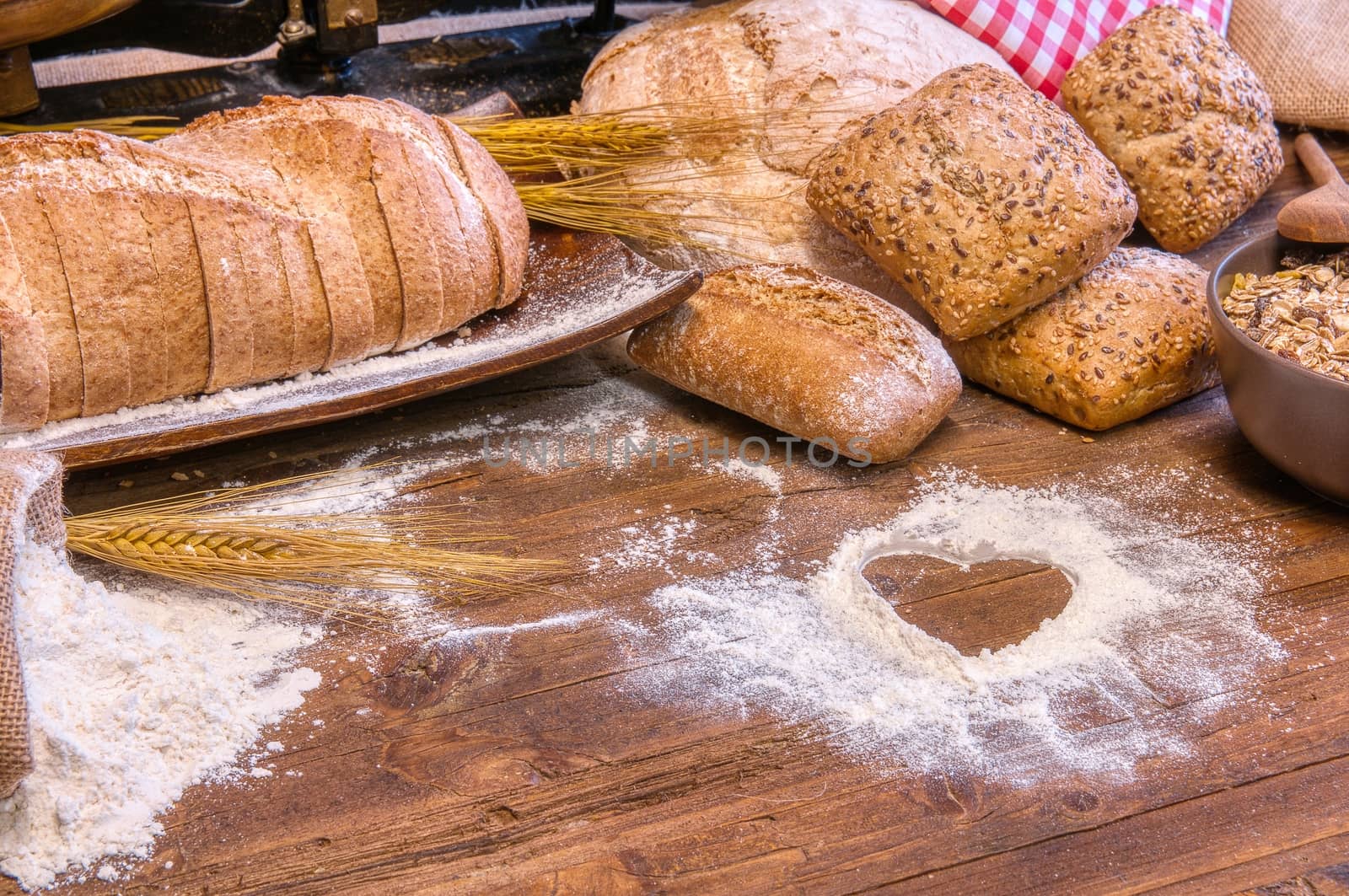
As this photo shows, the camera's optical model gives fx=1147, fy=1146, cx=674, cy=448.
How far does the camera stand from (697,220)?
101 inches

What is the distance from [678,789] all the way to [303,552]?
26.5 inches

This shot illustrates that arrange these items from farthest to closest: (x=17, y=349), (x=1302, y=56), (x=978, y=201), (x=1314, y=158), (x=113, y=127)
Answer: (x=1302, y=56) < (x=1314, y=158) < (x=113, y=127) < (x=978, y=201) < (x=17, y=349)

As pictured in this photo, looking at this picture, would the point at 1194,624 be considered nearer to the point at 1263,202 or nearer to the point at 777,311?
the point at 777,311

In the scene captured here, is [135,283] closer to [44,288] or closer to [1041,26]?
[44,288]

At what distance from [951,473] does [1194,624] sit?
0.52 m

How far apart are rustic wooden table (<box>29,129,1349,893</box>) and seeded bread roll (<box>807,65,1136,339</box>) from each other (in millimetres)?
597

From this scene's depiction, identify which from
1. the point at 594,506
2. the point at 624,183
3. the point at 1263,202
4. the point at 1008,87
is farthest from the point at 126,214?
the point at 1263,202

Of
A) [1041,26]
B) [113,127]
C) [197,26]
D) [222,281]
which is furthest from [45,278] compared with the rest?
[1041,26]

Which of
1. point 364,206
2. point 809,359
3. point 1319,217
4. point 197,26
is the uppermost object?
point 197,26

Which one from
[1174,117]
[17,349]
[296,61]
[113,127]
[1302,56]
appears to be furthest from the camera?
[1302,56]

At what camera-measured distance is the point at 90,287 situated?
181 cm

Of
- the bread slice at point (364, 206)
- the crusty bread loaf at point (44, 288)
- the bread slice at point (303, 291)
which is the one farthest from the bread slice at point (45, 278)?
the bread slice at point (364, 206)

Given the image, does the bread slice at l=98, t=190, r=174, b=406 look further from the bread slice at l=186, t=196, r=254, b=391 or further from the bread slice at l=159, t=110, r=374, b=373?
the bread slice at l=159, t=110, r=374, b=373

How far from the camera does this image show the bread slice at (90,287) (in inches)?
70.6
